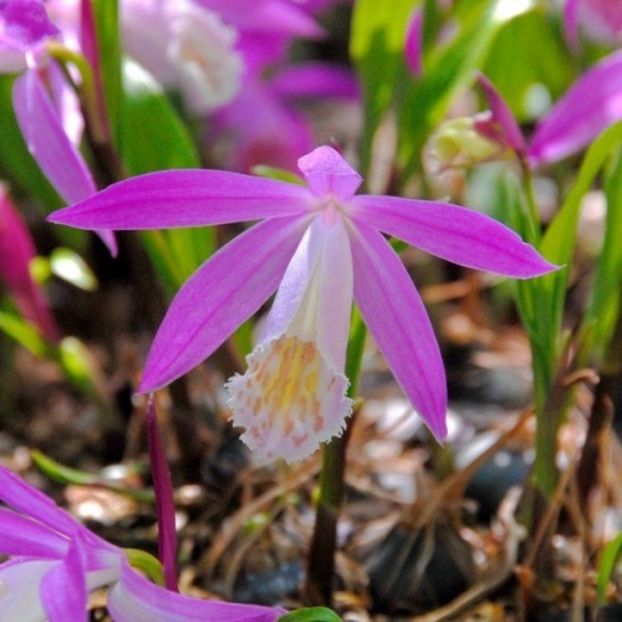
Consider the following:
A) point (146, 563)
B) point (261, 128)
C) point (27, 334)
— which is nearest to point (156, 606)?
point (146, 563)

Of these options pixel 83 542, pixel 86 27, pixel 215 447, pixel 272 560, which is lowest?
pixel 83 542

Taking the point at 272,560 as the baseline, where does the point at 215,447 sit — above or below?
above

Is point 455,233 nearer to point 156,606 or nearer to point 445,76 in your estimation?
point 156,606

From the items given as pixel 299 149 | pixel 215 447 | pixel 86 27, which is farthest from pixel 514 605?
pixel 299 149

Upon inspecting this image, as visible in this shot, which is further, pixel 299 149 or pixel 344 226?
pixel 299 149

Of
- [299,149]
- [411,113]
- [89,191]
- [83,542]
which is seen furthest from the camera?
[299,149]

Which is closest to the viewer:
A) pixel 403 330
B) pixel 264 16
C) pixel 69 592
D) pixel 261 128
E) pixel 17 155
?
pixel 69 592

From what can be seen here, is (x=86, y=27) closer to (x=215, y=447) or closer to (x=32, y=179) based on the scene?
(x=32, y=179)
